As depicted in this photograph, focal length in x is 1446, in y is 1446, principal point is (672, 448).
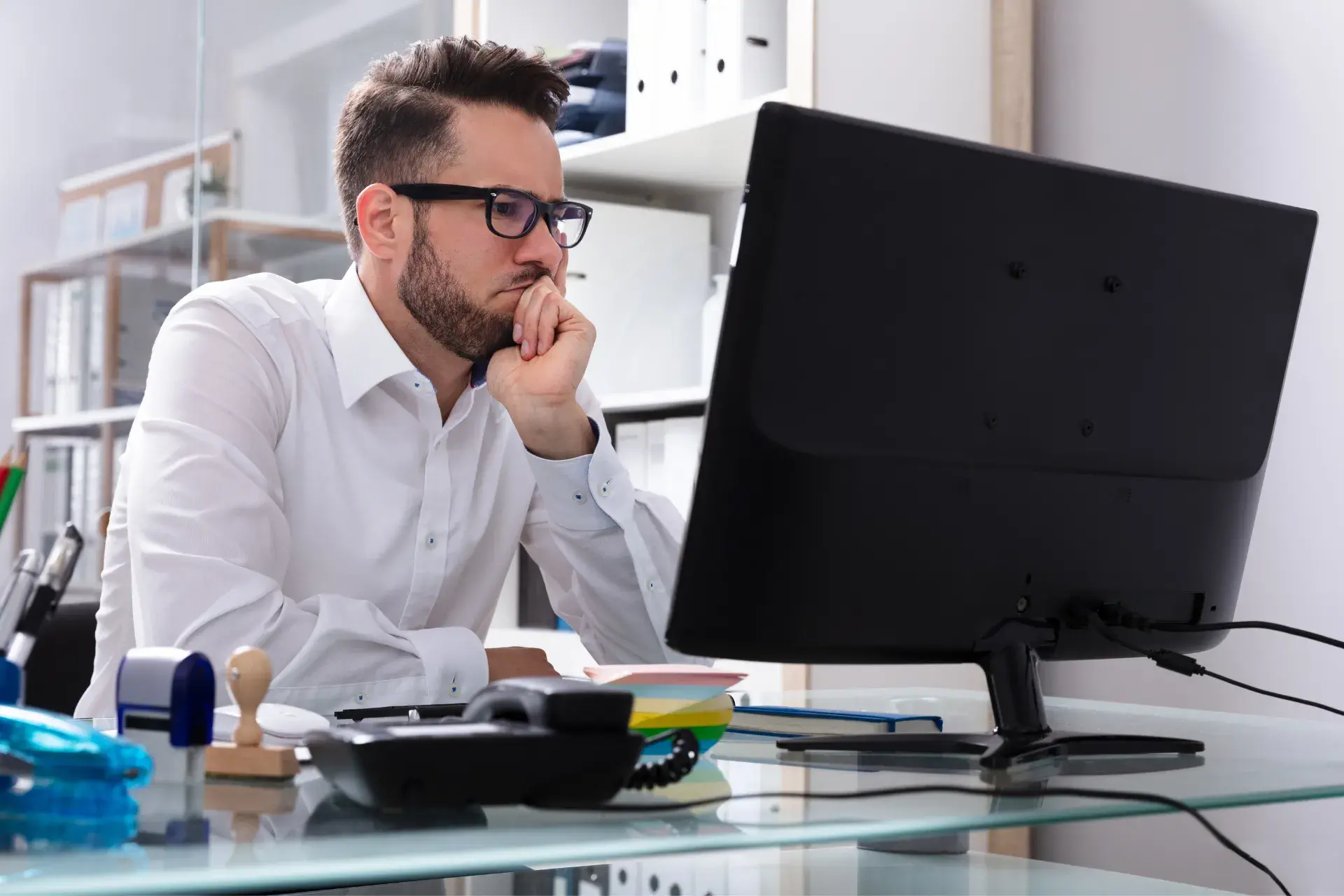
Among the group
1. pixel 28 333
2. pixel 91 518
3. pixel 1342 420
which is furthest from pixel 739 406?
pixel 28 333

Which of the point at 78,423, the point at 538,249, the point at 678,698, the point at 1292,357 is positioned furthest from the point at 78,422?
the point at 678,698

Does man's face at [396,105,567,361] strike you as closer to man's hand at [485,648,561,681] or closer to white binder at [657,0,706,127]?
man's hand at [485,648,561,681]

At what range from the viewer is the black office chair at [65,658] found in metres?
1.68

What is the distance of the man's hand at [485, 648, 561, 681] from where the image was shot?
142 centimetres

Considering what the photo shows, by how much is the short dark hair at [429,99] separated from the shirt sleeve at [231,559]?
0.32 metres

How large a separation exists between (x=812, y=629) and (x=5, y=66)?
3.53 m

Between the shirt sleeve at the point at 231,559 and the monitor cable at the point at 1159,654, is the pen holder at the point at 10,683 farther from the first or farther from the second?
the monitor cable at the point at 1159,654

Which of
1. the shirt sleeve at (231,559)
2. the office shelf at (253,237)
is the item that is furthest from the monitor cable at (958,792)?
the office shelf at (253,237)

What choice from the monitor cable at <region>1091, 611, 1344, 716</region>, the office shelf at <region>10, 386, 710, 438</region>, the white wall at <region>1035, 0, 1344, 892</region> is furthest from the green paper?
the office shelf at <region>10, 386, 710, 438</region>

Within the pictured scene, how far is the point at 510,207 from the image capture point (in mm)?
1632

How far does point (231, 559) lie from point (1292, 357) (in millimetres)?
1529

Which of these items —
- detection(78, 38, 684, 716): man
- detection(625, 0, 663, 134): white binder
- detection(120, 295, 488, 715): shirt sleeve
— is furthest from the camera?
detection(625, 0, 663, 134): white binder

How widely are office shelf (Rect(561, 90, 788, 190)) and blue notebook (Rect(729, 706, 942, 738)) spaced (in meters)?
1.35

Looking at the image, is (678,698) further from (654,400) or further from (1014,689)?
(654,400)
